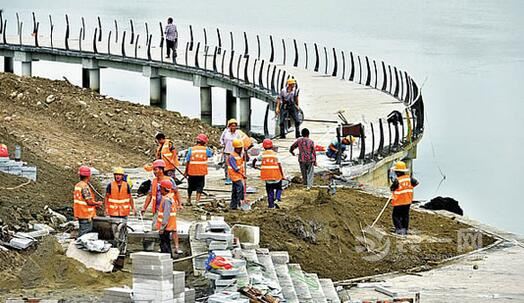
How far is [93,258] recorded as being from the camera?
18406 mm

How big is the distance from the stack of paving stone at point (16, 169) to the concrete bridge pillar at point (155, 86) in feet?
76.8

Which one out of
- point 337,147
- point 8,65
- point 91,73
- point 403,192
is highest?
point 8,65

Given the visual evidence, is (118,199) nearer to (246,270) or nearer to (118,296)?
(246,270)

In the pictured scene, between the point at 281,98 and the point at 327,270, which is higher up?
the point at 281,98

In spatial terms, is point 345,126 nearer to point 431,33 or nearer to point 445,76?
point 445,76

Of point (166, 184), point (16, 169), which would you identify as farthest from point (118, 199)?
point (16, 169)

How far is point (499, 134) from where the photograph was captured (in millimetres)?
54062

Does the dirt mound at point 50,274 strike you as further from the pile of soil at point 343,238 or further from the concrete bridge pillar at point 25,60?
the concrete bridge pillar at point 25,60

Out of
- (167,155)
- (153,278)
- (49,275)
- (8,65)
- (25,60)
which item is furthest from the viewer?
(8,65)

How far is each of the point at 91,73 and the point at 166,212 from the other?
32.6 meters

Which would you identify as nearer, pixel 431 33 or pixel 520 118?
pixel 520 118

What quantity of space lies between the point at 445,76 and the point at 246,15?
39.0 meters

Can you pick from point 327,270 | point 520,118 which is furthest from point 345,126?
point 520,118

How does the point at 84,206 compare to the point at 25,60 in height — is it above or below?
below
